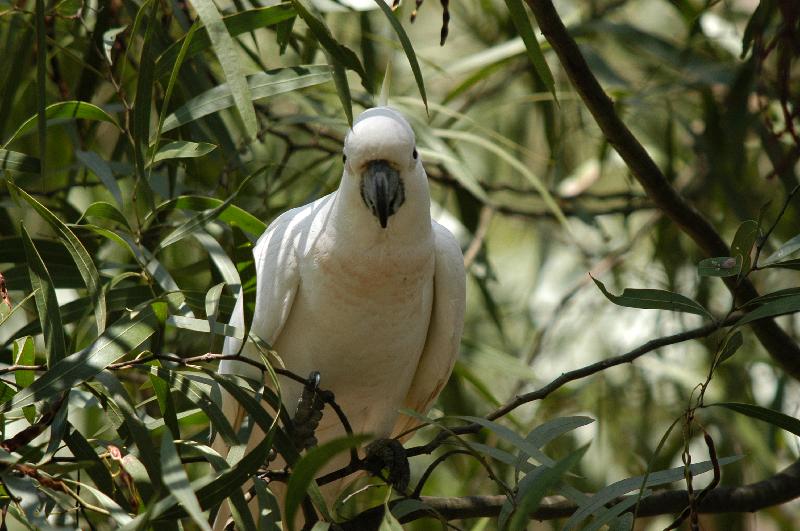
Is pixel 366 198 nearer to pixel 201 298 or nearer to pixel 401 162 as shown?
pixel 401 162

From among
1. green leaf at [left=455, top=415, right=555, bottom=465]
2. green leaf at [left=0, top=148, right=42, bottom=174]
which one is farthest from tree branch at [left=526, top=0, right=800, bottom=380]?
green leaf at [left=0, top=148, right=42, bottom=174]

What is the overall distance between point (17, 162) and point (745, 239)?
915mm

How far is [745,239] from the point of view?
1085 millimetres

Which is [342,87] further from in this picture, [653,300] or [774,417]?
[774,417]

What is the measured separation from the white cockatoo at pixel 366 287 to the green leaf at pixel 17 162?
12.9 inches

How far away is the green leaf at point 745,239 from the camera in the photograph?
1076mm

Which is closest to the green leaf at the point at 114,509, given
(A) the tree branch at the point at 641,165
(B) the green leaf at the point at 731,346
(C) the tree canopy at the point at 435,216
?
(C) the tree canopy at the point at 435,216

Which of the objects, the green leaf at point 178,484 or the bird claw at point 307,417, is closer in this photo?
the green leaf at point 178,484

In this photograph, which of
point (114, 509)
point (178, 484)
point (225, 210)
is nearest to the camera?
point (178, 484)

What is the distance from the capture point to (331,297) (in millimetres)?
1532

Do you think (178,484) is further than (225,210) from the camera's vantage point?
No

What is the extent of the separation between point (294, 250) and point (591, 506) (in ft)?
2.18

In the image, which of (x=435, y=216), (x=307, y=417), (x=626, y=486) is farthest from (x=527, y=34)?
(x=435, y=216)

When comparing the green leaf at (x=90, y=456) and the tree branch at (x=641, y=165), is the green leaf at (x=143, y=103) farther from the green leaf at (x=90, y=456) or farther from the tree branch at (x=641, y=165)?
the tree branch at (x=641, y=165)
